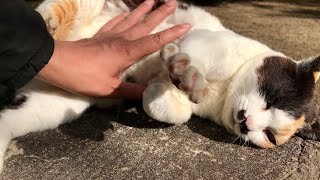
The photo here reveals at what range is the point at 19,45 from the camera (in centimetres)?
160

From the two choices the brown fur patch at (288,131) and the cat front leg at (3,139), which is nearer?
the cat front leg at (3,139)

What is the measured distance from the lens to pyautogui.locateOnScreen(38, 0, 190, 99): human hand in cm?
197

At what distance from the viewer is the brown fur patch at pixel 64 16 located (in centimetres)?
233

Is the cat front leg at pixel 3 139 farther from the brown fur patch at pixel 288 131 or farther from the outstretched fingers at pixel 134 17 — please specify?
the brown fur patch at pixel 288 131

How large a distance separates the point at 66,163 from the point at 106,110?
1.80ft

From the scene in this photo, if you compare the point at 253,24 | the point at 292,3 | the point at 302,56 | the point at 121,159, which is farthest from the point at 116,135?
the point at 292,3

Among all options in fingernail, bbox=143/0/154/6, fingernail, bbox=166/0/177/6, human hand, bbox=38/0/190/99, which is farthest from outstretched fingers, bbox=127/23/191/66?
fingernail, bbox=143/0/154/6

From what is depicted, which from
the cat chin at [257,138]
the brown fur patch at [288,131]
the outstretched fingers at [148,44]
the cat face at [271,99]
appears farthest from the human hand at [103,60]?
the brown fur patch at [288,131]

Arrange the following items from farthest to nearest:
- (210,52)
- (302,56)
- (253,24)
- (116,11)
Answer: (253,24)
(302,56)
(116,11)
(210,52)

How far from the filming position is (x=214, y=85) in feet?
7.59

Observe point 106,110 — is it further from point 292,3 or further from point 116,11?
point 292,3

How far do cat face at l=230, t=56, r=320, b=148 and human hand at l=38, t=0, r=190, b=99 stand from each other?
0.42 metres

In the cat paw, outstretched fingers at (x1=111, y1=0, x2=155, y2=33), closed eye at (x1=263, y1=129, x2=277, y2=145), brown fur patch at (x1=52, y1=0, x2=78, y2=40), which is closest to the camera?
the cat paw

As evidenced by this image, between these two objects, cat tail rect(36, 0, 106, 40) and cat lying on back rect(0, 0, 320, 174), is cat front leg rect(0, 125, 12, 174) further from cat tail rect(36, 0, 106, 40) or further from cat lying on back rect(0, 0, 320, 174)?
cat tail rect(36, 0, 106, 40)
